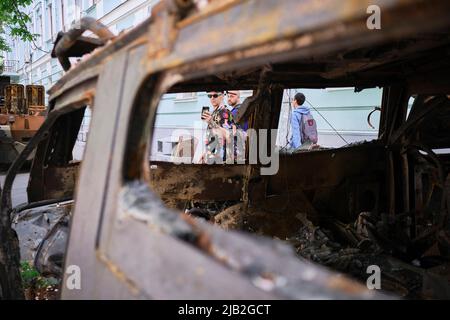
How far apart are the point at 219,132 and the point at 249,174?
2.39m

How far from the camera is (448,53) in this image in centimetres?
260

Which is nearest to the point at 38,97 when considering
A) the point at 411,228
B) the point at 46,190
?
the point at 46,190

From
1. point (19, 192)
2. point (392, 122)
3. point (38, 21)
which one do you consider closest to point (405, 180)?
point (392, 122)

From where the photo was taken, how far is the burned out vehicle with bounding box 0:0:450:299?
73 cm

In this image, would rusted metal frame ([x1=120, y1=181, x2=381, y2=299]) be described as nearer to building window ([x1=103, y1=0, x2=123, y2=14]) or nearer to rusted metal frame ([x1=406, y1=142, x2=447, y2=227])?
rusted metal frame ([x1=406, y1=142, x2=447, y2=227])

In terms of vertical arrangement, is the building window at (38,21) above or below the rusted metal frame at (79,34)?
above

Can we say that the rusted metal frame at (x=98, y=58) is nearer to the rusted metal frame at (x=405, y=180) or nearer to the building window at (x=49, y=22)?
the rusted metal frame at (x=405, y=180)

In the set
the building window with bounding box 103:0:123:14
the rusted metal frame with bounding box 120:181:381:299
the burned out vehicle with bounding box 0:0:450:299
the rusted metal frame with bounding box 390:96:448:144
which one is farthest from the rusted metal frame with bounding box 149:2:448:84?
the building window with bounding box 103:0:123:14

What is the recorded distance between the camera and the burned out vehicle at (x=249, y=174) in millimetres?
730

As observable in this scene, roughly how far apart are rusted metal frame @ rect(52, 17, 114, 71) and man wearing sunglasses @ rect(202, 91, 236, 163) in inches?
135

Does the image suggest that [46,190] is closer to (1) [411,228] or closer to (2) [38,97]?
(1) [411,228]

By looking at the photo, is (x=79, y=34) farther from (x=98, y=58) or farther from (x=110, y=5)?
(x=110, y=5)

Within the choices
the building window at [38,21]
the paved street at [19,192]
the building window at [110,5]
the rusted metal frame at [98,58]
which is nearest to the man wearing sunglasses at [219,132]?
the paved street at [19,192]
